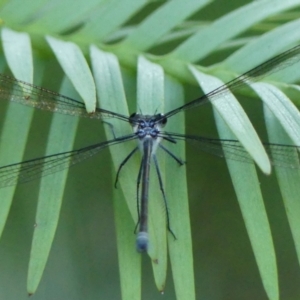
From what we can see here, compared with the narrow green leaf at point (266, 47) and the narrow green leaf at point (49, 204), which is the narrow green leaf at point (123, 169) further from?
the narrow green leaf at point (266, 47)

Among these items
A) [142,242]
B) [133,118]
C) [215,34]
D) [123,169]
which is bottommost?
[142,242]

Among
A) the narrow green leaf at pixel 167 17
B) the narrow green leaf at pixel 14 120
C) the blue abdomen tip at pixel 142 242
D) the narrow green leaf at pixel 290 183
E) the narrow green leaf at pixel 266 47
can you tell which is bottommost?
the blue abdomen tip at pixel 142 242

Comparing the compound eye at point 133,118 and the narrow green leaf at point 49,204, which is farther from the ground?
the compound eye at point 133,118

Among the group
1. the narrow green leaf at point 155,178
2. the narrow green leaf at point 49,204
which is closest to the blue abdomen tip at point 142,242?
the narrow green leaf at point 155,178

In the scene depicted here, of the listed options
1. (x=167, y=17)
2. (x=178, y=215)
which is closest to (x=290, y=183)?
(x=178, y=215)

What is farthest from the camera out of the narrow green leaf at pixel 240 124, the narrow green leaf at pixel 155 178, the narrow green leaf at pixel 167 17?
the narrow green leaf at pixel 167 17

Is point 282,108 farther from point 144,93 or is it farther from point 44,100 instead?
point 44,100
